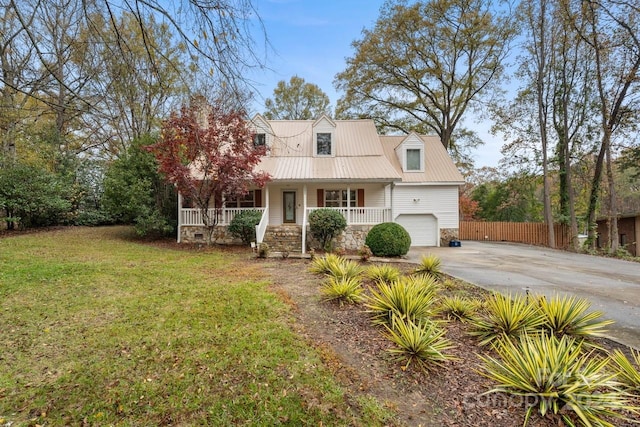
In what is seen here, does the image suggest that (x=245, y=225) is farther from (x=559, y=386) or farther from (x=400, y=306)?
(x=559, y=386)

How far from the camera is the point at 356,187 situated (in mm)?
14984

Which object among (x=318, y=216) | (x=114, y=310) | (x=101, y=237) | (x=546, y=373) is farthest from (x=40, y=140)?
(x=546, y=373)

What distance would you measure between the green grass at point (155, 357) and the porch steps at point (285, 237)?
254 inches

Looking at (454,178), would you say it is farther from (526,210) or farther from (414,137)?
(526,210)

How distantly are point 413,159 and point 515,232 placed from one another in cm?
832

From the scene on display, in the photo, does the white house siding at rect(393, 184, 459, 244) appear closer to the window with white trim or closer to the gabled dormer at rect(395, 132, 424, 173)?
the gabled dormer at rect(395, 132, 424, 173)

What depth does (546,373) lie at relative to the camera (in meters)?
2.50

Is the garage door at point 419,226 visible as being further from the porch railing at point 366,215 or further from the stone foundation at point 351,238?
the stone foundation at point 351,238

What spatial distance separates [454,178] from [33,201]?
19.5m

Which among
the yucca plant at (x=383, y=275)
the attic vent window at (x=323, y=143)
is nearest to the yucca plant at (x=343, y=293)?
the yucca plant at (x=383, y=275)

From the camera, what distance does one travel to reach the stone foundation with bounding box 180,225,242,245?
13281 millimetres

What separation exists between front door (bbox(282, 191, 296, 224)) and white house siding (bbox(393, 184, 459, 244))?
5388 mm

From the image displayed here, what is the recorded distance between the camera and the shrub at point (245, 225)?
12.2m

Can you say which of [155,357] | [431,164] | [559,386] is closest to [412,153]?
[431,164]
